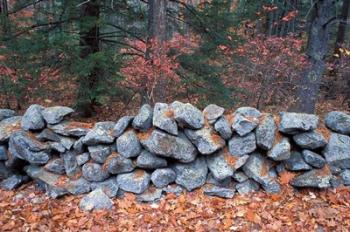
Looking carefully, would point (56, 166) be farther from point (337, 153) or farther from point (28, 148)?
point (337, 153)

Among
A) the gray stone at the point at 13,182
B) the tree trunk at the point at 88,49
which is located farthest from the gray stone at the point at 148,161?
the tree trunk at the point at 88,49

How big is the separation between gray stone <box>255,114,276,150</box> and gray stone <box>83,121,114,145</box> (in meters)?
2.12

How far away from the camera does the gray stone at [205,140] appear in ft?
14.4

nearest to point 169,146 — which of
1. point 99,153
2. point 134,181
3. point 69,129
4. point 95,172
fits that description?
point 134,181

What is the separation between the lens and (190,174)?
14.9 feet

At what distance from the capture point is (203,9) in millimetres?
7973

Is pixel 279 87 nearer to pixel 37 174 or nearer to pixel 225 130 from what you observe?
pixel 225 130

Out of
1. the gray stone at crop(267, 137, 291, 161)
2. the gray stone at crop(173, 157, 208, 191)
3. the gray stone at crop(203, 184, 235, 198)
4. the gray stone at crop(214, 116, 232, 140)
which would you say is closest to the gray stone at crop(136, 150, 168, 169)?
the gray stone at crop(173, 157, 208, 191)

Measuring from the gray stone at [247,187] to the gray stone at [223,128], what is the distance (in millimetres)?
743

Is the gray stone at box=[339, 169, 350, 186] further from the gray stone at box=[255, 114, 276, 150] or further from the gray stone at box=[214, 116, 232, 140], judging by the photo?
the gray stone at box=[214, 116, 232, 140]

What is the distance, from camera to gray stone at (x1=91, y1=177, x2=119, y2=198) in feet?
14.8

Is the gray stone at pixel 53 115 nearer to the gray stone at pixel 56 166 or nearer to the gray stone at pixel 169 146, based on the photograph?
the gray stone at pixel 56 166

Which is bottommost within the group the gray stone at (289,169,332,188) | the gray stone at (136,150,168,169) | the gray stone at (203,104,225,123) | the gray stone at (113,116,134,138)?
the gray stone at (289,169,332,188)

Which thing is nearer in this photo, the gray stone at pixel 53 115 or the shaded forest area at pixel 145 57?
the gray stone at pixel 53 115
